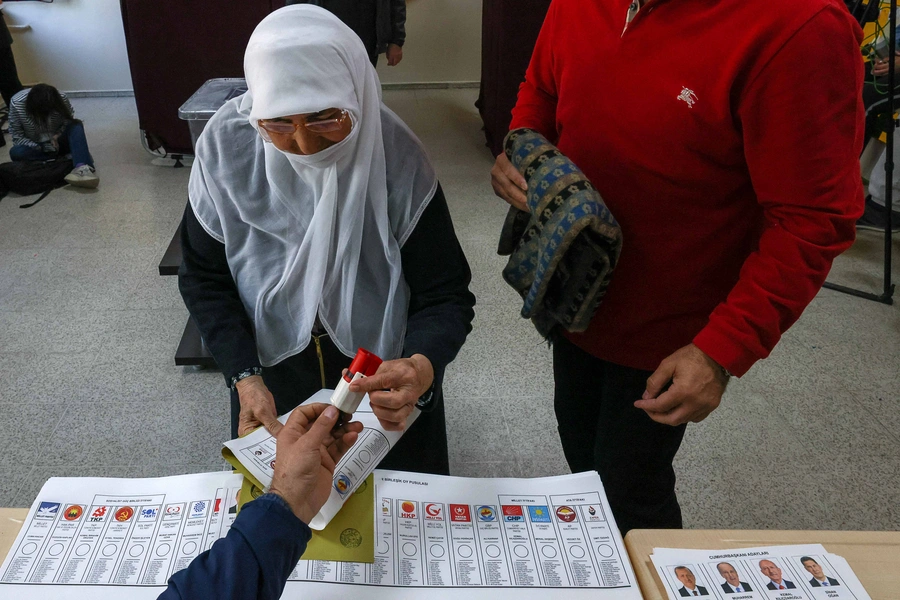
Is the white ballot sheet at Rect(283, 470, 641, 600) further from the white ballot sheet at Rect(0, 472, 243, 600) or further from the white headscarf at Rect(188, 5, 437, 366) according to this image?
the white headscarf at Rect(188, 5, 437, 366)

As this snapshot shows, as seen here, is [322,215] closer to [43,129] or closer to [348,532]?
[348,532]

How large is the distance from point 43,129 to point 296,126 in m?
3.33

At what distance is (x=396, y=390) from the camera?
0.97 metres

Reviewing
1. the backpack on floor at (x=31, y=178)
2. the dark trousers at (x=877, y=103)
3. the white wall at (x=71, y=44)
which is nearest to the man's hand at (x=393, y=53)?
the backpack on floor at (x=31, y=178)

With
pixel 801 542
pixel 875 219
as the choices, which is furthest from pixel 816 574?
pixel 875 219

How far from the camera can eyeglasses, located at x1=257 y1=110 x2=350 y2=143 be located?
3.18ft

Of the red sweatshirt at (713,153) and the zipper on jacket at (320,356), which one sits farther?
the zipper on jacket at (320,356)

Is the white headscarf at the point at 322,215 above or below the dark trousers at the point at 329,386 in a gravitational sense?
above

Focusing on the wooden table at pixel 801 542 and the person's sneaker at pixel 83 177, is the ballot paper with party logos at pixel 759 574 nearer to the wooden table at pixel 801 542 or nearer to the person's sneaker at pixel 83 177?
the wooden table at pixel 801 542

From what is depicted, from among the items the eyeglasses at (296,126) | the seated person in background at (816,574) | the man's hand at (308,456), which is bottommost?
the seated person in background at (816,574)

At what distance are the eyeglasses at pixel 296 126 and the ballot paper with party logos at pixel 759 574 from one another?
73 centimetres

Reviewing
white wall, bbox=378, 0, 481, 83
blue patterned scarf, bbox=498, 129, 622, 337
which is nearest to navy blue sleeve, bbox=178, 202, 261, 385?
blue patterned scarf, bbox=498, 129, 622, 337

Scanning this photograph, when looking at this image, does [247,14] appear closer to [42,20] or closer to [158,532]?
[42,20]

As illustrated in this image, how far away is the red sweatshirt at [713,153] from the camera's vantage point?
Result: 0.79 meters
